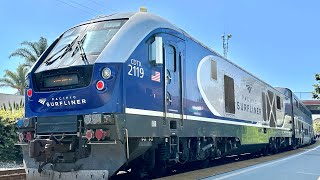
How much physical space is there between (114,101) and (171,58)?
7.82ft

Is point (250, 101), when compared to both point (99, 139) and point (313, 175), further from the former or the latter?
point (99, 139)

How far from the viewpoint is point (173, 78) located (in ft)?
28.9

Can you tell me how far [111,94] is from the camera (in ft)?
Result: 22.7

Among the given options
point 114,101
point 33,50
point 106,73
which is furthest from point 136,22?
point 33,50

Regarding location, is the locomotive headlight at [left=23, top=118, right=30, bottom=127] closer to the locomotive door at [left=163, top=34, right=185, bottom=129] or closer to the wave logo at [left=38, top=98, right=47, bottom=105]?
the wave logo at [left=38, top=98, right=47, bottom=105]

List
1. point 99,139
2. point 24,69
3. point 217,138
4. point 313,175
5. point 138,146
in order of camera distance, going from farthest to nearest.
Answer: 1. point 24,69
2. point 217,138
3. point 313,175
4. point 138,146
5. point 99,139

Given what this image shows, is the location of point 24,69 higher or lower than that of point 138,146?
higher

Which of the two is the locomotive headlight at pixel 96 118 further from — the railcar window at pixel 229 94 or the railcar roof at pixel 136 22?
the railcar window at pixel 229 94

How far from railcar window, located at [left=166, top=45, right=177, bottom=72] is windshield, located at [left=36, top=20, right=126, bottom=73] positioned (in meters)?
1.31

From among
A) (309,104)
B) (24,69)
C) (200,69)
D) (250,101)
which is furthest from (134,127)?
(309,104)

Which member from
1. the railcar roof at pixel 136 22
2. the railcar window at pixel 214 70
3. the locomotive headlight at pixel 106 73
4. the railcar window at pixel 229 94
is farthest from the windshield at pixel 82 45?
the railcar window at pixel 229 94

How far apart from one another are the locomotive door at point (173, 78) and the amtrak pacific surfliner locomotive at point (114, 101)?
0.07 ft

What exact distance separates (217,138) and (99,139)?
5505mm

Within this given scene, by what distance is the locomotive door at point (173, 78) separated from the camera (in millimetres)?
8484
